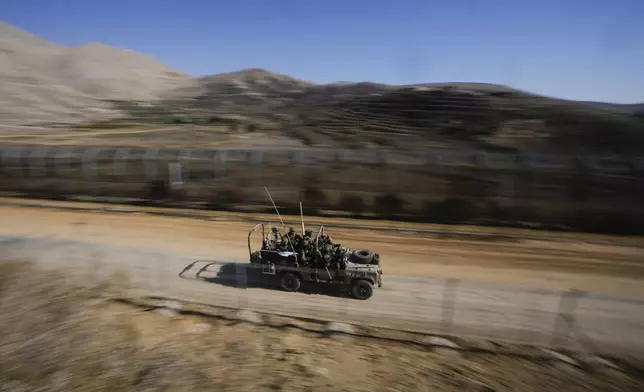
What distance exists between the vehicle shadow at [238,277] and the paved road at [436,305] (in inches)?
1.4

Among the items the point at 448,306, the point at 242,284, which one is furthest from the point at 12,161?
the point at 448,306

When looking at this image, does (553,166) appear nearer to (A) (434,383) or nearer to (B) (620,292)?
(B) (620,292)

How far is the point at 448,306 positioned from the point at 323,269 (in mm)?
2834

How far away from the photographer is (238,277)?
9891 mm

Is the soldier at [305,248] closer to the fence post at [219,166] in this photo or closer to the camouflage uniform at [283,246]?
the camouflage uniform at [283,246]

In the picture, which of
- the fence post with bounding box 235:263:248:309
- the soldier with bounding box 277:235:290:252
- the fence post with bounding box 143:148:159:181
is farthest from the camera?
the fence post with bounding box 143:148:159:181

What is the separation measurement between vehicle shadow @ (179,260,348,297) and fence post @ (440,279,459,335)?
217cm

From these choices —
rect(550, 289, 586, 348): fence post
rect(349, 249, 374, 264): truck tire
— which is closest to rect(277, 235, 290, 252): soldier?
rect(349, 249, 374, 264): truck tire

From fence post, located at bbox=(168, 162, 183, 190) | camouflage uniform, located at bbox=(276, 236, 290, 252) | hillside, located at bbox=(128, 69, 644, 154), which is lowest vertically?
camouflage uniform, located at bbox=(276, 236, 290, 252)

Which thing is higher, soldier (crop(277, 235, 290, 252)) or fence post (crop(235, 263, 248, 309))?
soldier (crop(277, 235, 290, 252))

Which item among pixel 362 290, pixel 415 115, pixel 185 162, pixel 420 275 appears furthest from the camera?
pixel 415 115

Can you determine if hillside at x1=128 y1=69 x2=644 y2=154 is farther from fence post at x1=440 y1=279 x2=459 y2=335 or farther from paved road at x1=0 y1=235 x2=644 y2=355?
paved road at x1=0 y1=235 x2=644 y2=355

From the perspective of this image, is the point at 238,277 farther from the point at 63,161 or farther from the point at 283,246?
the point at 63,161

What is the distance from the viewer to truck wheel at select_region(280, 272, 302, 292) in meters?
9.13
